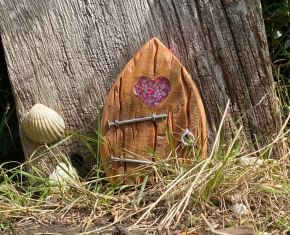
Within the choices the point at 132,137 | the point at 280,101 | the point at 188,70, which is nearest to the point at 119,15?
the point at 188,70

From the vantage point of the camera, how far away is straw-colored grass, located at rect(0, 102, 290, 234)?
1772 millimetres

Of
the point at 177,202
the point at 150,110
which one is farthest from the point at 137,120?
the point at 177,202

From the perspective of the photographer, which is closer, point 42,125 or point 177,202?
point 177,202

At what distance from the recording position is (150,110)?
7.06 feet

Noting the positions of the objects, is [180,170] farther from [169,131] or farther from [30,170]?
[30,170]

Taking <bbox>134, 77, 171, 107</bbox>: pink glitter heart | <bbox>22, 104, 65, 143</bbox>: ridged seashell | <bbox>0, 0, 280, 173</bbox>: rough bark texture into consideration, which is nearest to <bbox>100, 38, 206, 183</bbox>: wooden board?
<bbox>134, 77, 171, 107</bbox>: pink glitter heart

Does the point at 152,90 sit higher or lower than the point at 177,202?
higher

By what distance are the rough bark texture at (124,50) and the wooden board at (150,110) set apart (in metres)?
0.10

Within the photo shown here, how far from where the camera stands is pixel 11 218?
1.94 metres

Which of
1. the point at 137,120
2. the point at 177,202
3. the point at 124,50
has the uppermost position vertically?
the point at 124,50

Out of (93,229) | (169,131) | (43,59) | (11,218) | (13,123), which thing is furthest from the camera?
(13,123)

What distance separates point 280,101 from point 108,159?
0.82 meters

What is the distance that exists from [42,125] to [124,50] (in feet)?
1.59

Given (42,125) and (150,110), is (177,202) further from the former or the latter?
(42,125)
